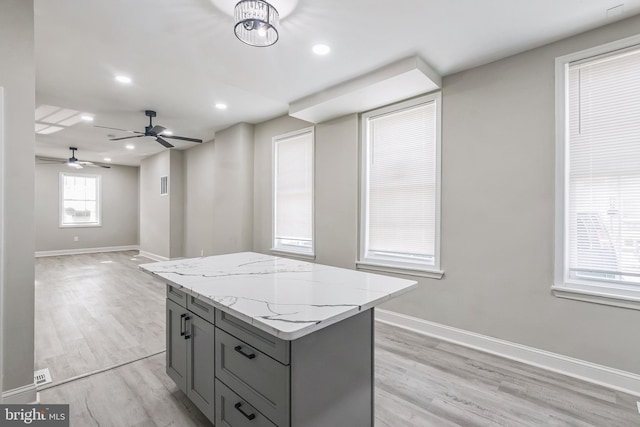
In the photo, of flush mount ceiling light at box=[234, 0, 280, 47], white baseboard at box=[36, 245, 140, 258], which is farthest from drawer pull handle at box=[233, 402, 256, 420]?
white baseboard at box=[36, 245, 140, 258]

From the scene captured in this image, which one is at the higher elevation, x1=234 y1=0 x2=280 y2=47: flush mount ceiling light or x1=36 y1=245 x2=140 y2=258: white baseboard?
x1=234 y1=0 x2=280 y2=47: flush mount ceiling light

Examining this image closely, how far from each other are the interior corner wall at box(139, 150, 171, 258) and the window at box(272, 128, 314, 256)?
386 cm

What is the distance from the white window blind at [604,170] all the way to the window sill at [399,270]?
3.54 ft

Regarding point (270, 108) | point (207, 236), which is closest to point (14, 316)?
point (270, 108)

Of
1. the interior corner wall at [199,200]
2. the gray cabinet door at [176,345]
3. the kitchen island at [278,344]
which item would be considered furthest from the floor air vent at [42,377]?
the interior corner wall at [199,200]

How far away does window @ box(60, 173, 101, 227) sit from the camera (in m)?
8.55

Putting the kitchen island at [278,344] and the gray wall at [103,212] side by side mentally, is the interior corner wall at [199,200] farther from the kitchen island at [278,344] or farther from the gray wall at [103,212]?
the kitchen island at [278,344]

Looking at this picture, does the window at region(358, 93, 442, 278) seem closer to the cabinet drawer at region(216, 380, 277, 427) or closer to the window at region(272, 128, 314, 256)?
Result: the window at region(272, 128, 314, 256)

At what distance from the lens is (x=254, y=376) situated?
1357 millimetres

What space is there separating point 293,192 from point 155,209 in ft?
17.1

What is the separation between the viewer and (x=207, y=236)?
6.50m

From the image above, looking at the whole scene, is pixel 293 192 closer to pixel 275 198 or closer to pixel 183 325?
pixel 275 198

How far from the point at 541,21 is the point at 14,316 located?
4.22m

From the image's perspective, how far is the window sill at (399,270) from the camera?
311 centimetres
